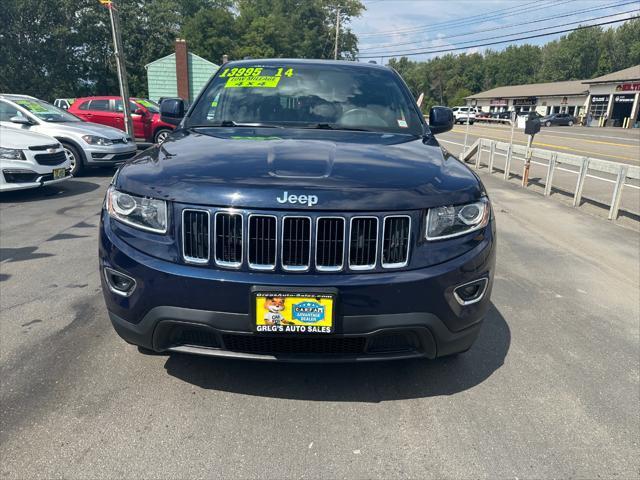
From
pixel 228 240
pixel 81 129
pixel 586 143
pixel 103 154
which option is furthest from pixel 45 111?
pixel 586 143

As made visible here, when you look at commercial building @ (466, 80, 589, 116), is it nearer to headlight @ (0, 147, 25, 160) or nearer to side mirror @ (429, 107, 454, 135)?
headlight @ (0, 147, 25, 160)

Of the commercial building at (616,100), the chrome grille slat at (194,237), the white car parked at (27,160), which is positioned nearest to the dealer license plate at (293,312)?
the chrome grille slat at (194,237)

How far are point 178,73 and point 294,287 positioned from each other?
29106 millimetres

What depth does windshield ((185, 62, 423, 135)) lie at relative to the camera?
352cm

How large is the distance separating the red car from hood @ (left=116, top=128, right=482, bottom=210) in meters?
13.6

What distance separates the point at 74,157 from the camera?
9875mm

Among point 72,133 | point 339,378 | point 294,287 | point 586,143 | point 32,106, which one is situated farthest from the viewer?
point 586,143

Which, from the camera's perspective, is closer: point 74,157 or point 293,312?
point 293,312

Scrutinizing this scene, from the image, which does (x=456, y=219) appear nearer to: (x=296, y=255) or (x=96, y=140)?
(x=296, y=255)

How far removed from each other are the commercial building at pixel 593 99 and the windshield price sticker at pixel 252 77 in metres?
51.3

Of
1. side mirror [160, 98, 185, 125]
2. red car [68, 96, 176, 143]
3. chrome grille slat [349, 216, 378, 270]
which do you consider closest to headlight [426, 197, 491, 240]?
chrome grille slat [349, 216, 378, 270]

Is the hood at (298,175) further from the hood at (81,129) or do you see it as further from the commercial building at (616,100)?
the commercial building at (616,100)

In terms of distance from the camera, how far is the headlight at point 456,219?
7.58 ft

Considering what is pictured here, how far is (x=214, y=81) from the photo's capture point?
398 centimetres
